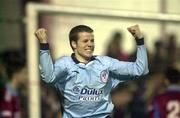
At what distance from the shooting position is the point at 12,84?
29.5 ft

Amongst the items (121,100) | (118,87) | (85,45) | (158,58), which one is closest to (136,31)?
(85,45)

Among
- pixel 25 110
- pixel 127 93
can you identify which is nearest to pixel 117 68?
pixel 25 110

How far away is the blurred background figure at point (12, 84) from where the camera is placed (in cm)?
873

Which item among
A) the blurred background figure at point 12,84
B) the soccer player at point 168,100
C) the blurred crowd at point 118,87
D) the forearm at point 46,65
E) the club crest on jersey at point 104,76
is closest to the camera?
the forearm at point 46,65

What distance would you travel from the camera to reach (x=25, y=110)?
9.55 meters

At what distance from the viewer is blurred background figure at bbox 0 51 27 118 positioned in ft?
28.6

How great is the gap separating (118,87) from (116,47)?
1.65m

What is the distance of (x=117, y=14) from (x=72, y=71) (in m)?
2.97

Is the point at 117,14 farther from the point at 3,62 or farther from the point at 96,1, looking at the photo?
the point at 96,1

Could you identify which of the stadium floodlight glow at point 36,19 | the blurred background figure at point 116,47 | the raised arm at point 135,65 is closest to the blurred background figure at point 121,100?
the blurred background figure at point 116,47

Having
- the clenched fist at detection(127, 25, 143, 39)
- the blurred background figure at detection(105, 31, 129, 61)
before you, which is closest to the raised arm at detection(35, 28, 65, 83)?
the clenched fist at detection(127, 25, 143, 39)

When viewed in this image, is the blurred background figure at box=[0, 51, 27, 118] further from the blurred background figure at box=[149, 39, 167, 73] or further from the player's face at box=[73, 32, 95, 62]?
the player's face at box=[73, 32, 95, 62]

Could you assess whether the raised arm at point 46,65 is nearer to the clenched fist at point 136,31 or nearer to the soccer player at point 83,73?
the soccer player at point 83,73

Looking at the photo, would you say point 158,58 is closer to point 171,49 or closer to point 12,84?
point 171,49
